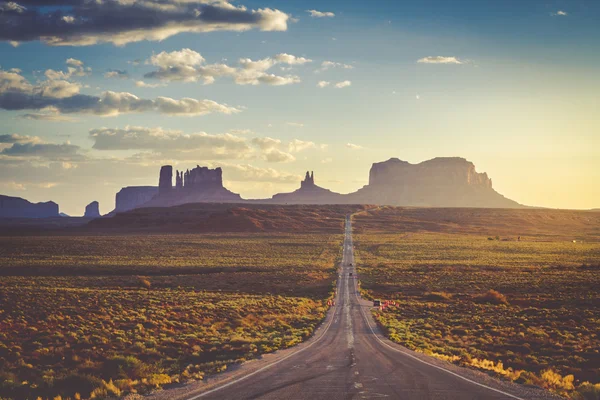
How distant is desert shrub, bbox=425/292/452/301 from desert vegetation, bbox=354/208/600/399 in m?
0.09

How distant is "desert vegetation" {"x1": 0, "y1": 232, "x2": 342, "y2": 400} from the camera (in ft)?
65.1

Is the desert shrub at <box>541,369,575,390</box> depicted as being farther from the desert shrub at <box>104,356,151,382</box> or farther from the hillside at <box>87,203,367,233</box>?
the hillside at <box>87,203,367,233</box>

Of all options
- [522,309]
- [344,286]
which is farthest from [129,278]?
[522,309]

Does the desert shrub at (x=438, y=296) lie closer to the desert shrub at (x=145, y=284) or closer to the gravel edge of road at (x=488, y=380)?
the gravel edge of road at (x=488, y=380)

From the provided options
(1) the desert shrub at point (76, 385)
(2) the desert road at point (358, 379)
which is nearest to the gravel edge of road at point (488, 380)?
(2) the desert road at point (358, 379)

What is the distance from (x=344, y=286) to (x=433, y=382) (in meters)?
40.5

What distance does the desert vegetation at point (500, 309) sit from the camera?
2356 centimetres

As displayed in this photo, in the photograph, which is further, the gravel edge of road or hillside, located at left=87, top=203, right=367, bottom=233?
hillside, located at left=87, top=203, right=367, bottom=233

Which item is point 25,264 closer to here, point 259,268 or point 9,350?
point 259,268

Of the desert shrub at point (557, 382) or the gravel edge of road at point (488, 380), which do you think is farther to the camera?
the desert shrub at point (557, 382)

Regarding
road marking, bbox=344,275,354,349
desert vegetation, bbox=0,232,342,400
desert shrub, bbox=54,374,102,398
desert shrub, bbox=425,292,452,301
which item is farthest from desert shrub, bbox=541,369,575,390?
desert shrub, bbox=425,292,452,301

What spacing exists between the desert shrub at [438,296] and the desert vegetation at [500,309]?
0.30ft

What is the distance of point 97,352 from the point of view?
922 inches

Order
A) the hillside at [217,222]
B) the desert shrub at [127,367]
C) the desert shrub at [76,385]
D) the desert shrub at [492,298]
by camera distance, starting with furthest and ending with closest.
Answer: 1. the hillside at [217,222]
2. the desert shrub at [492,298]
3. the desert shrub at [127,367]
4. the desert shrub at [76,385]
